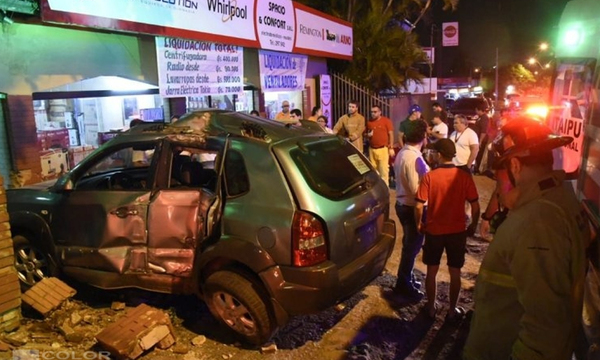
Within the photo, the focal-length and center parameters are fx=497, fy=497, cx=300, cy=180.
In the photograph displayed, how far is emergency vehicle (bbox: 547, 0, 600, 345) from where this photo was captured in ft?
→ 8.52

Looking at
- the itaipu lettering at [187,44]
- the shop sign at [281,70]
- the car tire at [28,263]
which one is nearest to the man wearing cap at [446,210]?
the car tire at [28,263]

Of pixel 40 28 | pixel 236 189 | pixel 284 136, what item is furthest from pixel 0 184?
pixel 40 28

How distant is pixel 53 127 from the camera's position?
701 cm

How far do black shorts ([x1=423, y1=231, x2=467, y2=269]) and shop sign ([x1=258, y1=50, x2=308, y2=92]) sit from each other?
22.8ft

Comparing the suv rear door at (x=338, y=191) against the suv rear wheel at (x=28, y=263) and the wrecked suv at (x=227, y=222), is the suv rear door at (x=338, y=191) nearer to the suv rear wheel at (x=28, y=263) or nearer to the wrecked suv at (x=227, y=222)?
the wrecked suv at (x=227, y=222)

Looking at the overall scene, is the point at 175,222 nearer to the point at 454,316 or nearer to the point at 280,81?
the point at 454,316

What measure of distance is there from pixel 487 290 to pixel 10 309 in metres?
3.96

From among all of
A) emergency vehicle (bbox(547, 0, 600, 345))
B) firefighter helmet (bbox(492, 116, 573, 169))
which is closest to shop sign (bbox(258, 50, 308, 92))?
emergency vehicle (bbox(547, 0, 600, 345))

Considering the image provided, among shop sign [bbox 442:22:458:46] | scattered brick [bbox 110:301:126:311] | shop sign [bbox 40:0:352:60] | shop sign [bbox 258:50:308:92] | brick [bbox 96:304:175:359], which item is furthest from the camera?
shop sign [bbox 442:22:458:46]

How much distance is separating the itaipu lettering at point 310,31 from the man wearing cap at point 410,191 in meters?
7.44

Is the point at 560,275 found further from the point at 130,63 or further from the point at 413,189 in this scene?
the point at 130,63

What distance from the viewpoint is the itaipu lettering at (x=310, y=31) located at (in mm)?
11860

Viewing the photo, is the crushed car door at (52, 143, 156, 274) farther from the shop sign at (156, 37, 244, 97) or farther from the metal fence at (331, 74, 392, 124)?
the metal fence at (331, 74, 392, 124)

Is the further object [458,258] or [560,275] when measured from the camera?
[458,258]
